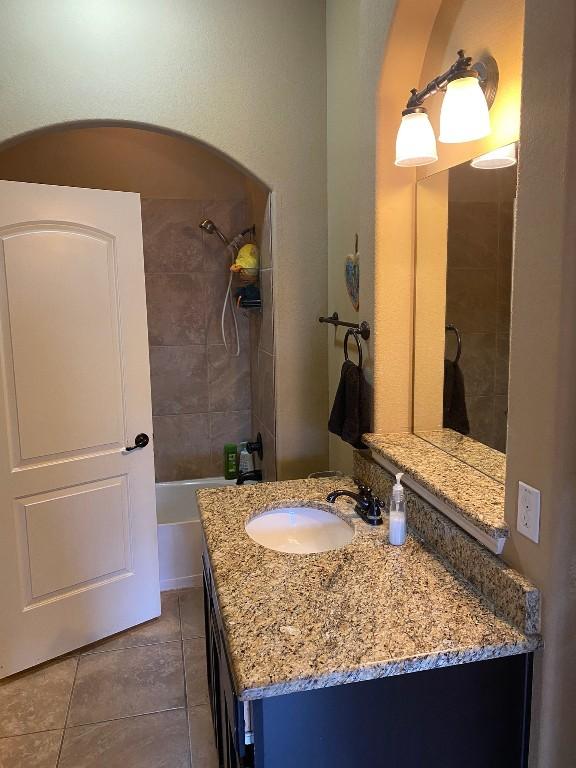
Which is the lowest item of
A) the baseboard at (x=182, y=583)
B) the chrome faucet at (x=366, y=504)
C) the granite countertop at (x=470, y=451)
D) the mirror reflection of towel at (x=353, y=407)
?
the baseboard at (x=182, y=583)

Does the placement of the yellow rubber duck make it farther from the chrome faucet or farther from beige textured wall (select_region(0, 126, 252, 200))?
the chrome faucet

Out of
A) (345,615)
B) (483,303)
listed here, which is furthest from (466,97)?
(345,615)

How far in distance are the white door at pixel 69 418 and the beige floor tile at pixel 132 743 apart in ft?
1.85

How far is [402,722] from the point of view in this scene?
1271 mm

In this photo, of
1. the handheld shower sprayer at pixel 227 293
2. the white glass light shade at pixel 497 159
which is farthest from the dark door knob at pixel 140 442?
the white glass light shade at pixel 497 159

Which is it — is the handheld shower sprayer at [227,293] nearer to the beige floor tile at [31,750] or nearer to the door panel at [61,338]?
the door panel at [61,338]

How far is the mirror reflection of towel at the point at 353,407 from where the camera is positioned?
83.5 inches

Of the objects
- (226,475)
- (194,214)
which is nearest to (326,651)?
(226,475)

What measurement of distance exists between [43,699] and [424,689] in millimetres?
1820

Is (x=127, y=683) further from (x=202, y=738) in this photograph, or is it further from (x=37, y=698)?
(x=202, y=738)

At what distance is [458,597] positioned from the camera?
1.40m

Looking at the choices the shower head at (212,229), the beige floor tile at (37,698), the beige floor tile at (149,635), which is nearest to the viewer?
the beige floor tile at (37,698)

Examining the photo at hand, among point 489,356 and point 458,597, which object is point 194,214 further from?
point 458,597

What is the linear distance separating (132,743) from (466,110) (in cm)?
234
